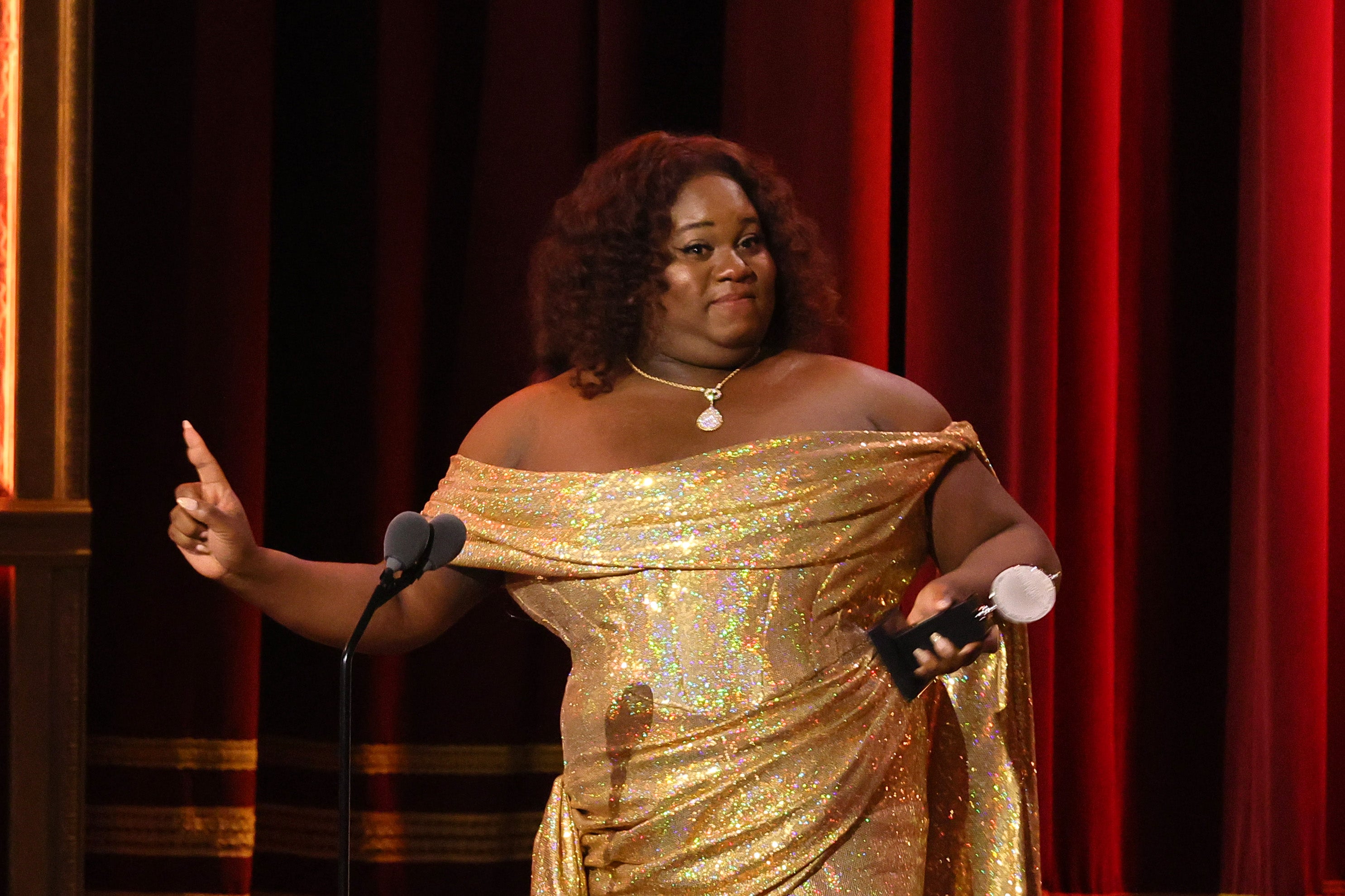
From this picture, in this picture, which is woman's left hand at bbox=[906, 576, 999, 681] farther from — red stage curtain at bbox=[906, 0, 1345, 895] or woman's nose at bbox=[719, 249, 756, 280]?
red stage curtain at bbox=[906, 0, 1345, 895]

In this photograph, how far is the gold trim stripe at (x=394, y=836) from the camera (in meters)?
2.81

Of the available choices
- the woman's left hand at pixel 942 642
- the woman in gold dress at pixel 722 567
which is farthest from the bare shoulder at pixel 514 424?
the woman's left hand at pixel 942 642

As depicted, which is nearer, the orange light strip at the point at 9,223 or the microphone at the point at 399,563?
the microphone at the point at 399,563

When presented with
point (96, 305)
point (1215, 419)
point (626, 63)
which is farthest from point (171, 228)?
point (1215, 419)

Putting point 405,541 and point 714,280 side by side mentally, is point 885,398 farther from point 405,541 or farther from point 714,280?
point 405,541

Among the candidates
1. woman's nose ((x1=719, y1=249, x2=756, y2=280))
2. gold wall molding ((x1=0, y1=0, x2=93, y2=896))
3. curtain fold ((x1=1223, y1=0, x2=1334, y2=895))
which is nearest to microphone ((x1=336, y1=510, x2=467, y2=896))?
woman's nose ((x1=719, y1=249, x2=756, y2=280))

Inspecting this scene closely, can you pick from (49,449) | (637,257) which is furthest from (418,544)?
(49,449)

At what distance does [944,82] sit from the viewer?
9.03 feet

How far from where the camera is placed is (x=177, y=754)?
8.95 feet

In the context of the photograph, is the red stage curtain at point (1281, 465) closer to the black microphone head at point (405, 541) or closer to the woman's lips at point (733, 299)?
the woman's lips at point (733, 299)

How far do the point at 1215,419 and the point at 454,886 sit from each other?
1.62m

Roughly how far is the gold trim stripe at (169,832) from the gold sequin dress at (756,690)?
109cm

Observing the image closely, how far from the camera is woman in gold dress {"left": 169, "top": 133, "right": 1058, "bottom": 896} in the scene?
1.72 meters

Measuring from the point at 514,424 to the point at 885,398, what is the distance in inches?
18.4
